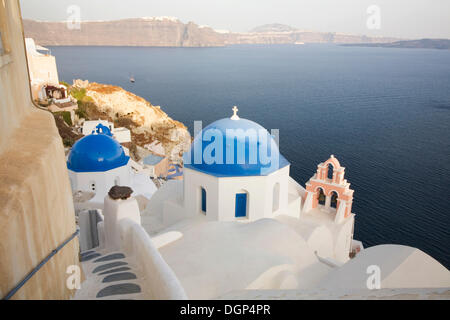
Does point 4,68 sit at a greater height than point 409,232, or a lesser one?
greater

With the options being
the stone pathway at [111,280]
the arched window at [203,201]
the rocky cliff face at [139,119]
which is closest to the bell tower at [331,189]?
the arched window at [203,201]

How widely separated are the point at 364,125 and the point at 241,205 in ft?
121

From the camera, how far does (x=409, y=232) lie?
22.5 m

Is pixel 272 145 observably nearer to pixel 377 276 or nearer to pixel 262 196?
pixel 262 196

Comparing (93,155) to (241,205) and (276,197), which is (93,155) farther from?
(276,197)

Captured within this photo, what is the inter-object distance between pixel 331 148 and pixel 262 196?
2730 centimetres

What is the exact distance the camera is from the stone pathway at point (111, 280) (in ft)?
13.0

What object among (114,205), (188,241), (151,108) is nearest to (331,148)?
(151,108)

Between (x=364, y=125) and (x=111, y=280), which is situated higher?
(x=111, y=280)

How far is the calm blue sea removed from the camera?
24141 mm

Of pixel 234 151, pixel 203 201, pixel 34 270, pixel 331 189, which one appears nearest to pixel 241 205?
pixel 203 201

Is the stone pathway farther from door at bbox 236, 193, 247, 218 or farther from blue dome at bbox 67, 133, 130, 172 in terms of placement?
blue dome at bbox 67, 133, 130, 172

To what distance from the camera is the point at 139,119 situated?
46562 millimetres

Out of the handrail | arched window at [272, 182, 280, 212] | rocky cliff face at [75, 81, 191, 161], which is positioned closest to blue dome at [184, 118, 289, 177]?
arched window at [272, 182, 280, 212]
